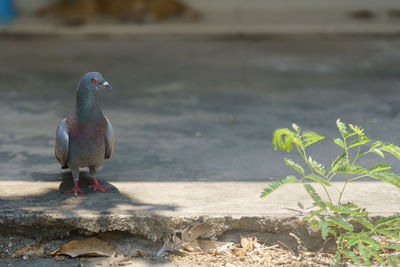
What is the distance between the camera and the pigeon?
3.73m

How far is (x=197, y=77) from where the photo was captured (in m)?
7.34

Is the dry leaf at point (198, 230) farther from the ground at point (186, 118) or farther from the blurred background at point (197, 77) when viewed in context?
the blurred background at point (197, 77)

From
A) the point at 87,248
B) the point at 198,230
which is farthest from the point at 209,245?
the point at 87,248

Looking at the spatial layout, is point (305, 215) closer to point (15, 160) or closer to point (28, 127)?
point (15, 160)

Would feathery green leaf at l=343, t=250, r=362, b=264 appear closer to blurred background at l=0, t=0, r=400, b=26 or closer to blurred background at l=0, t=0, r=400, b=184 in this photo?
blurred background at l=0, t=0, r=400, b=184

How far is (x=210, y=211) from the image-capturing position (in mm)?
3602

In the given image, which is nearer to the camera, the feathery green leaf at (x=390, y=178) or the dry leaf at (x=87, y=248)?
the feathery green leaf at (x=390, y=178)

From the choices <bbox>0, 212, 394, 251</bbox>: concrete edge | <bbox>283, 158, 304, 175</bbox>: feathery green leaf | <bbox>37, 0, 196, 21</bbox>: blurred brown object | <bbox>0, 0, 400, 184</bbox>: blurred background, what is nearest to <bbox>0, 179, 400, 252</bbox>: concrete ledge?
<bbox>0, 212, 394, 251</bbox>: concrete edge

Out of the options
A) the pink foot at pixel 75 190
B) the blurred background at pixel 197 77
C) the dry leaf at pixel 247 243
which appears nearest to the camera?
the dry leaf at pixel 247 243

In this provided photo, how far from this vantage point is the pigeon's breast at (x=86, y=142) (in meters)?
3.74

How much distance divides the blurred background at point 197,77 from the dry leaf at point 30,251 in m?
0.75

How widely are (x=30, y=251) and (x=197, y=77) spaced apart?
163 inches

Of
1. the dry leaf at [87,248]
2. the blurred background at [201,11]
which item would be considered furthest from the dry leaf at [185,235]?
the blurred background at [201,11]

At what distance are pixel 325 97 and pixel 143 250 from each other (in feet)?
11.4
